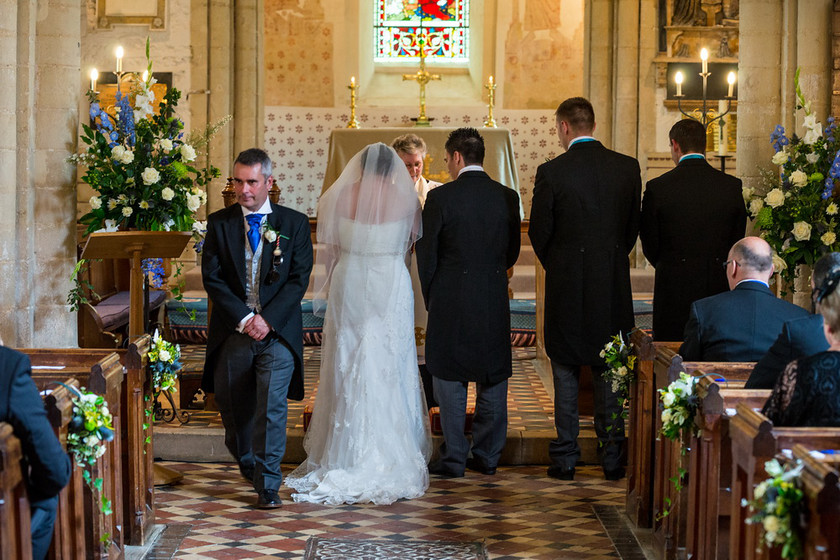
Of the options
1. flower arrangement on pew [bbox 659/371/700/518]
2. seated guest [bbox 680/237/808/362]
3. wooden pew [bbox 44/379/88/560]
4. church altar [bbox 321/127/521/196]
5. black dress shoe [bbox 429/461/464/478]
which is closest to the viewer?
wooden pew [bbox 44/379/88/560]

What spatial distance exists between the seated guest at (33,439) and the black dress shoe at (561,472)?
3.46 meters

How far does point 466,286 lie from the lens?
6445 millimetres

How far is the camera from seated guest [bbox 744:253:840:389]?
3.94 metres

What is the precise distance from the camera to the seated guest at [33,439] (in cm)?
342

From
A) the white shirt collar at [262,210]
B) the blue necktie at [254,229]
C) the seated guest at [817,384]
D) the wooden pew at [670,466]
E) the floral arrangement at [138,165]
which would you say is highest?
the floral arrangement at [138,165]

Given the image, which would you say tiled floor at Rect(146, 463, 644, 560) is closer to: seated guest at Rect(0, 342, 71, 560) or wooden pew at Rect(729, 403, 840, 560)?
wooden pew at Rect(729, 403, 840, 560)

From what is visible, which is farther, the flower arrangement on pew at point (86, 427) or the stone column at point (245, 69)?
the stone column at point (245, 69)

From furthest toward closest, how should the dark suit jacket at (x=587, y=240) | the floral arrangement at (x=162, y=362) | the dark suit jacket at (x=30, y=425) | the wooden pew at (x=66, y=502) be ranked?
the dark suit jacket at (x=587, y=240) → the floral arrangement at (x=162, y=362) → the wooden pew at (x=66, y=502) → the dark suit jacket at (x=30, y=425)

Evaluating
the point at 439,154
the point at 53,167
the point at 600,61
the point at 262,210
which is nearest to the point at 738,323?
the point at 262,210

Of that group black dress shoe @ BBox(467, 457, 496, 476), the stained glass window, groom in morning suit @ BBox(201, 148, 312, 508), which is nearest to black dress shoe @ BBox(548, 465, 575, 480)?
black dress shoe @ BBox(467, 457, 496, 476)

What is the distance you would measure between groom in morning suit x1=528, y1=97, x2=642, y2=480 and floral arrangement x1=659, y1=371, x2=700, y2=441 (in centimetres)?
184

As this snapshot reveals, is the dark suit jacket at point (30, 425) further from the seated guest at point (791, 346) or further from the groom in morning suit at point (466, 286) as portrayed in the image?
the groom in morning suit at point (466, 286)

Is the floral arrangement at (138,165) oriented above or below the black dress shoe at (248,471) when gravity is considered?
above

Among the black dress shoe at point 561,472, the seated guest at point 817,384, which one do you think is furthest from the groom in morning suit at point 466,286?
the seated guest at point 817,384
